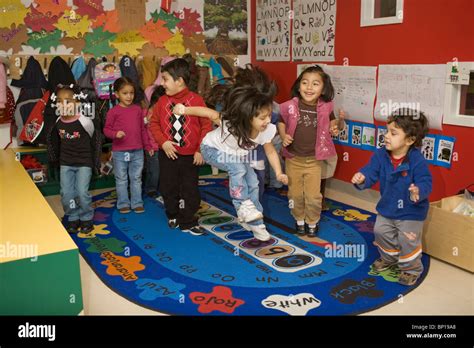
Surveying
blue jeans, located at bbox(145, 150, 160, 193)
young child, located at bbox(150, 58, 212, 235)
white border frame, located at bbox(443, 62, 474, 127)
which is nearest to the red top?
young child, located at bbox(150, 58, 212, 235)

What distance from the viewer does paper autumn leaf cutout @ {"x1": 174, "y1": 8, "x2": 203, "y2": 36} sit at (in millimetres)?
5125

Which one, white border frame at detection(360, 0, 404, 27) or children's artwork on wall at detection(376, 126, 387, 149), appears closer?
white border frame at detection(360, 0, 404, 27)

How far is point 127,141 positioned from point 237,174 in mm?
1227

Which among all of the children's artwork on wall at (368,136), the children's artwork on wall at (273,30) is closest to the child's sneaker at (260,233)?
the children's artwork on wall at (368,136)

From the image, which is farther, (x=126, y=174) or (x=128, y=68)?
(x=128, y=68)

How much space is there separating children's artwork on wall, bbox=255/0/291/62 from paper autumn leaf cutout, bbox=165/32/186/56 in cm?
89

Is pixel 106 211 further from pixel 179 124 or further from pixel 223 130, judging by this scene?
pixel 223 130

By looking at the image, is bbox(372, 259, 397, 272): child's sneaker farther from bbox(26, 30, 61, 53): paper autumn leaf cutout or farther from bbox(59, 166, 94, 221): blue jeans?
bbox(26, 30, 61, 53): paper autumn leaf cutout

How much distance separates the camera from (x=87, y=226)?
353 centimetres

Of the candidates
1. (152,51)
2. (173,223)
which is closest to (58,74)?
(152,51)

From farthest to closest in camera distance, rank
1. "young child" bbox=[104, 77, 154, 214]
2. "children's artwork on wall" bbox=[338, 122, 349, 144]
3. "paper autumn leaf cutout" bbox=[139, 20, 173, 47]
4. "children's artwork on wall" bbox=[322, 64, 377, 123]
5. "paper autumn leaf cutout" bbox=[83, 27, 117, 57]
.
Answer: "paper autumn leaf cutout" bbox=[139, 20, 173, 47]
"paper autumn leaf cutout" bbox=[83, 27, 117, 57]
"children's artwork on wall" bbox=[338, 122, 349, 144]
"children's artwork on wall" bbox=[322, 64, 377, 123]
"young child" bbox=[104, 77, 154, 214]

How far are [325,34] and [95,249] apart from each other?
2.79 metres

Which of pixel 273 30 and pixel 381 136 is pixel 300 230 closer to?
pixel 381 136
